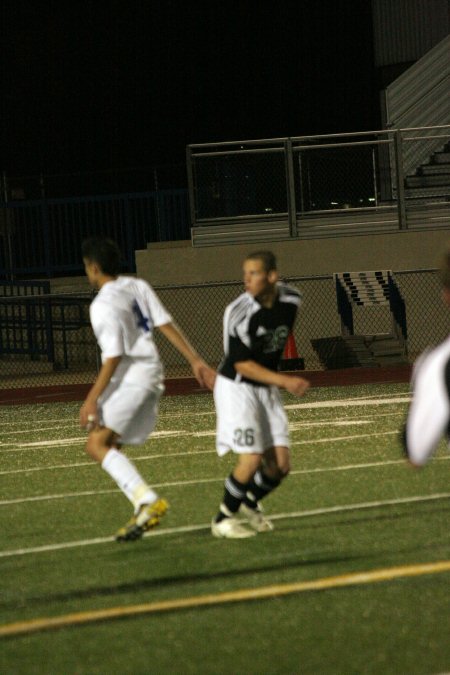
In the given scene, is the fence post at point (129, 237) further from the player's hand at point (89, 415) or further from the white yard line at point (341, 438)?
the player's hand at point (89, 415)

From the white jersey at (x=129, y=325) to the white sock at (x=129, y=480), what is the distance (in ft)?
1.48

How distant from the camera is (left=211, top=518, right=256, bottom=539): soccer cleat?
25.9ft

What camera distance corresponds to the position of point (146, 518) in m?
7.61

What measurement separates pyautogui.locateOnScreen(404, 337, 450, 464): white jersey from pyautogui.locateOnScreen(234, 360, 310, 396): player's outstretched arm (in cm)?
367

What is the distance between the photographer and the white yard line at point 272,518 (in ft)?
26.0

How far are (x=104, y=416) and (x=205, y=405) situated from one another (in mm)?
8840

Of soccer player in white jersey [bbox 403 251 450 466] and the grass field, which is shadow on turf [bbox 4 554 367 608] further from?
soccer player in white jersey [bbox 403 251 450 466]

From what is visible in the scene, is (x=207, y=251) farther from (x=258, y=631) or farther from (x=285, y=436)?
(x=258, y=631)

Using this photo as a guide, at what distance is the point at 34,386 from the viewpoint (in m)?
21.2

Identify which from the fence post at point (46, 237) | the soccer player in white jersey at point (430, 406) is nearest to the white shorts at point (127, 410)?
the soccer player in white jersey at point (430, 406)

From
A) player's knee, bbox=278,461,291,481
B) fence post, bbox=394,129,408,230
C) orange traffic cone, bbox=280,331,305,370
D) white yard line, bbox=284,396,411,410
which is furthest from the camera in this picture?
fence post, bbox=394,129,408,230

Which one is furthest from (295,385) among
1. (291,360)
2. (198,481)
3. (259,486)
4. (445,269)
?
(291,360)

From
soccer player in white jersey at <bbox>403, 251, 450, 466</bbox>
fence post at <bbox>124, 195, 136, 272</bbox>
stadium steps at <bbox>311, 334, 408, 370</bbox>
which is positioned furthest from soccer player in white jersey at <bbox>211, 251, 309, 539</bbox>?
fence post at <bbox>124, 195, 136, 272</bbox>

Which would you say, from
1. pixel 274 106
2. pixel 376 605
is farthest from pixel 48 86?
pixel 376 605
